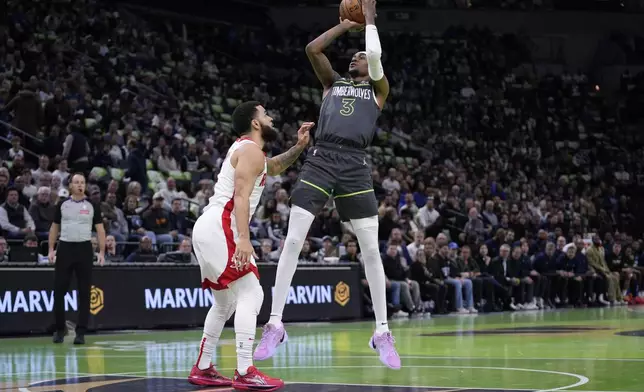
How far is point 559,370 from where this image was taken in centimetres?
883

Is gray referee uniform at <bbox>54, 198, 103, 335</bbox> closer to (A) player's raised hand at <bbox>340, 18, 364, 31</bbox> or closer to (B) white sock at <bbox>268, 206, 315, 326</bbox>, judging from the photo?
(B) white sock at <bbox>268, 206, 315, 326</bbox>

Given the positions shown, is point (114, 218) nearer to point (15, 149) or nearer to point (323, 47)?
point (15, 149)

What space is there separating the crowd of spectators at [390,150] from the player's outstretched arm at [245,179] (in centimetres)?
851

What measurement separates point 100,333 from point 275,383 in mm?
8345

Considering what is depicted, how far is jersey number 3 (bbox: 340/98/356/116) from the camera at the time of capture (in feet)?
28.8

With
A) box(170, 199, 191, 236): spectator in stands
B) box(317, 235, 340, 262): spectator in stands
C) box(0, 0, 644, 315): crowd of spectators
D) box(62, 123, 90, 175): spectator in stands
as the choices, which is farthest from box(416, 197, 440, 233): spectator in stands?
box(62, 123, 90, 175): spectator in stands

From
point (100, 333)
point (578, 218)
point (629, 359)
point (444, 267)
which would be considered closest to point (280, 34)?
point (578, 218)

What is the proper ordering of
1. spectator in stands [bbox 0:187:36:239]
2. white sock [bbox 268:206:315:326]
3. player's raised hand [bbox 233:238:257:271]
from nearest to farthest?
player's raised hand [bbox 233:238:257:271] → white sock [bbox 268:206:315:326] → spectator in stands [bbox 0:187:36:239]

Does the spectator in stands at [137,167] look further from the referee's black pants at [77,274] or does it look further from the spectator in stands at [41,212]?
the referee's black pants at [77,274]

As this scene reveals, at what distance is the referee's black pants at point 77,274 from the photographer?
1341 cm

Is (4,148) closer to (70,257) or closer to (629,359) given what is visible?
(70,257)

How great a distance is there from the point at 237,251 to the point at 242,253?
37mm

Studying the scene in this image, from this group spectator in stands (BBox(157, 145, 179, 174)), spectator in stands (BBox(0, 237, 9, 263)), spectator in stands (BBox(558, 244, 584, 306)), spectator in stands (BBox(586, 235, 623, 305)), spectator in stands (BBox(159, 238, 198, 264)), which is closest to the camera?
spectator in stands (BBox(0, 237, 9, 263))

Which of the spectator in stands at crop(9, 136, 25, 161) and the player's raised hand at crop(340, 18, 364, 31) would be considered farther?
the spectator in stands at crop(9, 136, 25, 161)
